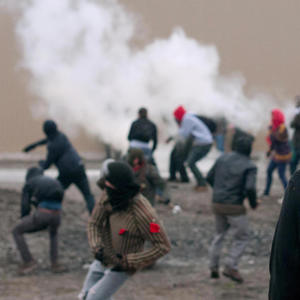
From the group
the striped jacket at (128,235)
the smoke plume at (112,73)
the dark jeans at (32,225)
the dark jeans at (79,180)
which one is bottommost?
the dark jeans at (32,225)

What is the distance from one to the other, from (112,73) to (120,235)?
42.3ft

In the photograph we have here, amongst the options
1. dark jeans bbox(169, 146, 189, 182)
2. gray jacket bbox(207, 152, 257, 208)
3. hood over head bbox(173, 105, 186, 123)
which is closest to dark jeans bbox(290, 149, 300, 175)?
hood over head bbox(173, 105, 186, 123)

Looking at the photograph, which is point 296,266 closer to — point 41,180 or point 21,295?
point 21,295

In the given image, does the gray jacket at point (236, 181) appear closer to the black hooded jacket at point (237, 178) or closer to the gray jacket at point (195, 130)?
the black hooded jacket at point (237, 178)

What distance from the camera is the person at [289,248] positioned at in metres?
1.83

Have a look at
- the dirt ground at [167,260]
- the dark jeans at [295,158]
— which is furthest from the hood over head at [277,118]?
the dirt ground at [167,260]

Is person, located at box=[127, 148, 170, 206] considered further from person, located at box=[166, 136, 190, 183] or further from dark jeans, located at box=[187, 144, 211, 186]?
person, located at box=[166, 136, 190, 183]

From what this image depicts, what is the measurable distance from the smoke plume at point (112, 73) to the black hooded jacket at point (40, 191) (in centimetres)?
918

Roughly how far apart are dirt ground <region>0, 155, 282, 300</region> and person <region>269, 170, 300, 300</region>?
3968 millimetres

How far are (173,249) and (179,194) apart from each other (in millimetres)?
2679

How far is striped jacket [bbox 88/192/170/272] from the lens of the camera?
3.85 metres

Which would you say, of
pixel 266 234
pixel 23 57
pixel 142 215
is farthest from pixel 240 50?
pixel 142 215

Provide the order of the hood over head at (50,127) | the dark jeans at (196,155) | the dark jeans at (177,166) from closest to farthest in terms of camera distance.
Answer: the hood over head at (50,127), the dark jeans at (196,155), the dark jeans at (177,166)

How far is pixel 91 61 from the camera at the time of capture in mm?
16531
